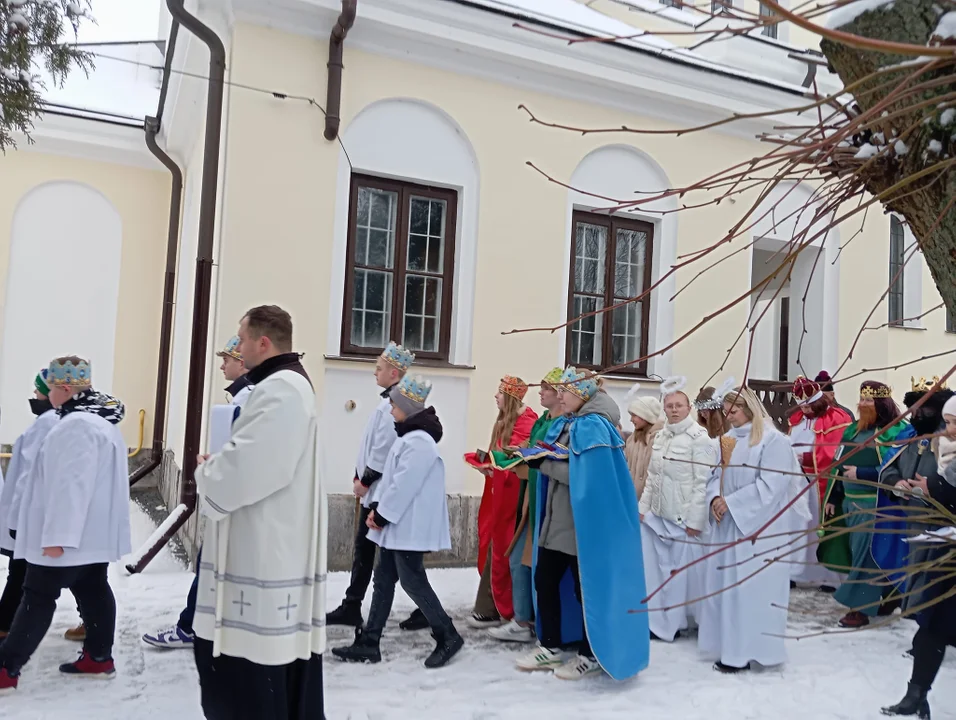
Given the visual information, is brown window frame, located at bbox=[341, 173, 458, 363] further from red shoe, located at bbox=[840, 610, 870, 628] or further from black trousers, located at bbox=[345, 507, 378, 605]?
red shoe, located at bbox=[840, 610, 870, 628]

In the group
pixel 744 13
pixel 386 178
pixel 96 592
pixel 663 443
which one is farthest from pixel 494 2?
pixel 744 13

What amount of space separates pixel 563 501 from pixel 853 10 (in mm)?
3911

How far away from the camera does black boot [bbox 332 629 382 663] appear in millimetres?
5484

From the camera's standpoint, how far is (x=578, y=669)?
5242mm

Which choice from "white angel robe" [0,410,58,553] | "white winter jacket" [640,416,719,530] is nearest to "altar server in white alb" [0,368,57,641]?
"white angel robe" [0,410,58,553]

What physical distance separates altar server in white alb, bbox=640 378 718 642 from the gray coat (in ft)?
3.16

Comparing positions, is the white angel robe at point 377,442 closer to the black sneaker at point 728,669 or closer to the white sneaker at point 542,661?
the white sneaker at point 542,661

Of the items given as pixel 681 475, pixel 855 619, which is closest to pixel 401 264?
pixel 681 475

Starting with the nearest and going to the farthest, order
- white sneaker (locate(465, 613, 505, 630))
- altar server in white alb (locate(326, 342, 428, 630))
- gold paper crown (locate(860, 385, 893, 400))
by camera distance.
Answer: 1. altar server in white alb (locate(326, 342, 428, 630))
2. white sneaker (locate(465, 613, 505, 630))
3. gold paper crown (locate(860, 385, 893, 400))

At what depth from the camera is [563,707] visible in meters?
4.81

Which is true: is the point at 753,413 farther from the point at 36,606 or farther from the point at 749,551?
the point at 36,606

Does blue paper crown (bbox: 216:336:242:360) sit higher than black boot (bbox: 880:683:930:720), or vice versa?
blue paper crown (bbox: 216:336:242:360)

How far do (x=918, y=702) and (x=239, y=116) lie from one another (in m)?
6.75

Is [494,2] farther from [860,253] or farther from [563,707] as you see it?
[563,707]
